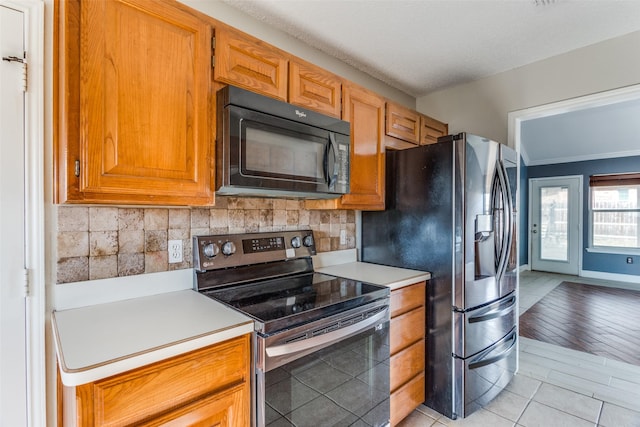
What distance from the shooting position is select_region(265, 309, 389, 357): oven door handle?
46.5 inches

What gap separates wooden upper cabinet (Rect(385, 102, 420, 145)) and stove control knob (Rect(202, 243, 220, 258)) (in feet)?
4.64

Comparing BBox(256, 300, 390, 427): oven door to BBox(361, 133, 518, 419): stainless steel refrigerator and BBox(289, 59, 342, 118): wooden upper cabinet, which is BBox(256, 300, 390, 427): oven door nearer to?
BBox(361, 133, 518, 419): stainless steel refrigerator

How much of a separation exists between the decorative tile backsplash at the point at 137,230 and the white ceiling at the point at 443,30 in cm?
115

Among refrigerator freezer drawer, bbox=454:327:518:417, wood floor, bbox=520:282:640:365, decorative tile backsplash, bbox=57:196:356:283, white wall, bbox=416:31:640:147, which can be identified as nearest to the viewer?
decorative tile backsplash, bbox=57:196:356:283

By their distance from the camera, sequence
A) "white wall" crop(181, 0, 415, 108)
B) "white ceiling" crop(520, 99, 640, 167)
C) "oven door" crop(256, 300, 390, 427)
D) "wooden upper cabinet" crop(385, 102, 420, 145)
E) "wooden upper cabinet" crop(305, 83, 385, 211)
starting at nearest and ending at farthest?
"oven door" crop(256, 300, 390, 427)
"white wall" crop(181, 0, 415, 108)
"wooden upper cabinet" crop(305, 83, 385, 211)
"wooden upper cabinet" crop(385, 102, 420, 145)
"white ceiling" crop(520, 99, 640, 167)

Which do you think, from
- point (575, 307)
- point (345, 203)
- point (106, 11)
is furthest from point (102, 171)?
point (575, 307)

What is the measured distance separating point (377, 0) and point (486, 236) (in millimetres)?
1533

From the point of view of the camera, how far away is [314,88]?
1814 mm

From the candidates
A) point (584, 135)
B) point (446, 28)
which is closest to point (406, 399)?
point (446, 28)

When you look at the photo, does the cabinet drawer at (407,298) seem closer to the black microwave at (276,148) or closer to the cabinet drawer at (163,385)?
the black microwave at (276,148)

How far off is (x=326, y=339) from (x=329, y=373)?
0.58 feet
